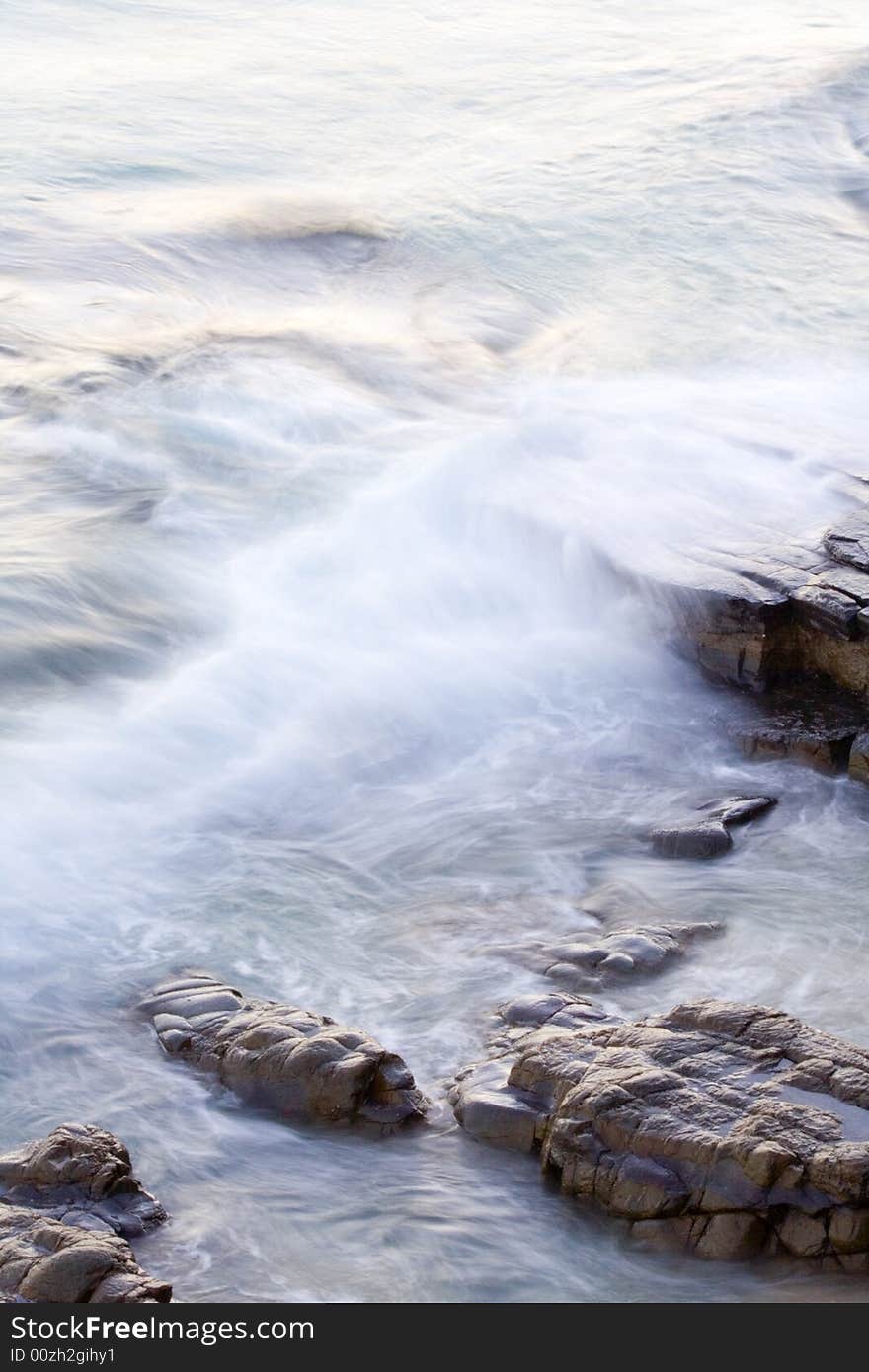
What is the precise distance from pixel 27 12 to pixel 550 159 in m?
10.2

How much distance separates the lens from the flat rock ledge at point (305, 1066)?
5.87 meters

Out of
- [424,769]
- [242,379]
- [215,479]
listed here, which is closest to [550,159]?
[242,379]

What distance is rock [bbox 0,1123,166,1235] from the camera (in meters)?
5.20

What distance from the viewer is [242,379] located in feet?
45.8

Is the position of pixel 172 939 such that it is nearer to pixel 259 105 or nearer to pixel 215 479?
pixel 215 479

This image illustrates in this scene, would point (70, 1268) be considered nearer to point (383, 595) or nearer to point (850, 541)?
point (850, 541)

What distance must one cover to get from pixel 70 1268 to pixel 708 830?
4346mm

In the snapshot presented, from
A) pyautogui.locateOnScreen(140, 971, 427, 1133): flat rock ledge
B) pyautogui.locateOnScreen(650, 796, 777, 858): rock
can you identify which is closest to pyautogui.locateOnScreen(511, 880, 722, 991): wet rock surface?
pyautogui.locateOnScreen(650, 796, 777, 858): rock

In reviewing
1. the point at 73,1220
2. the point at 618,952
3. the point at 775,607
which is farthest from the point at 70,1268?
the point at 775,607

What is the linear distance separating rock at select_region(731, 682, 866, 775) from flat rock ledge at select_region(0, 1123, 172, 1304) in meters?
4.68

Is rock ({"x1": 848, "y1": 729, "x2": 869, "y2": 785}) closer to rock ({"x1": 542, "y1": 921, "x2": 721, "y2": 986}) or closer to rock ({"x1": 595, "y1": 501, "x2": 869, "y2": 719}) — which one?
rock ({"x1": 595, "y1": 501, "x2": 869, "y2": 719})

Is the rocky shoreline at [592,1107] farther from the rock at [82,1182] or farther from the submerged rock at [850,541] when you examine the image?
the submerged rock at [850,541]

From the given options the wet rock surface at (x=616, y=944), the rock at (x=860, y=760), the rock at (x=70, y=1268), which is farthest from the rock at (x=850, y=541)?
the rock at (x=70, y=1268)

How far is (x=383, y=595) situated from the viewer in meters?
11.0
